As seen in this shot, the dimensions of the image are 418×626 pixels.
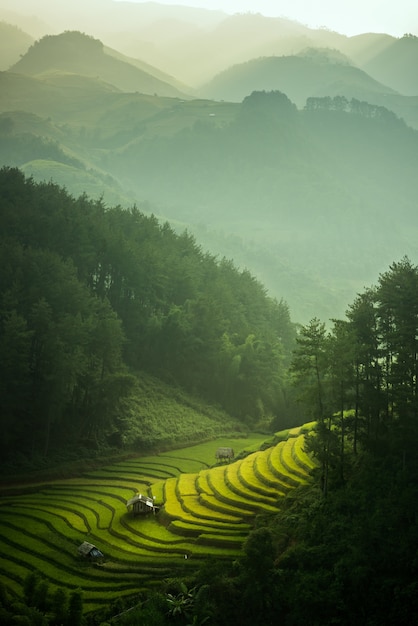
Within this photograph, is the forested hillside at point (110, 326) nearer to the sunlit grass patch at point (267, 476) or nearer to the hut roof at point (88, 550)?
the sunlit grass patch at point (267, 476)

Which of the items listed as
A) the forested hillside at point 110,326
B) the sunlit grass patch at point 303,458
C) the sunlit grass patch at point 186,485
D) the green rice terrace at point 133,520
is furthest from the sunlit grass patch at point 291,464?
the forested hillside at point 110,326

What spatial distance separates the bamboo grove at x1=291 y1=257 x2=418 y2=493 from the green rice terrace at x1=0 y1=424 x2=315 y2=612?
19.9 feet

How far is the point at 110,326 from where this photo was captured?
6700 cm

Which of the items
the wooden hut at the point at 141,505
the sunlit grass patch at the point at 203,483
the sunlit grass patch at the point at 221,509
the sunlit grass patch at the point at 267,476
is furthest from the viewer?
A: the sunlit grass patch at the point at 203,483

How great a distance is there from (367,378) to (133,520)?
19907 millimetres

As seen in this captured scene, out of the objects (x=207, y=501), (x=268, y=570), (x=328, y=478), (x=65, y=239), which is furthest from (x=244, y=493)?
(x=65, y=239)

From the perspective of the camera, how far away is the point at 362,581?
103ft

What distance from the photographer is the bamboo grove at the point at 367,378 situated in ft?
130

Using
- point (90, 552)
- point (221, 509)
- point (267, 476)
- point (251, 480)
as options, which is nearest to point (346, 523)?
point (221, 509)

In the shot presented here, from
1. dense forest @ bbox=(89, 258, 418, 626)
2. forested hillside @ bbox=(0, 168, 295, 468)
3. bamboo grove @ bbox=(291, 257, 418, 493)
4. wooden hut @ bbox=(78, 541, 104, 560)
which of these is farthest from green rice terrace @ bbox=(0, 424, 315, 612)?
forested hillside @ bbox=(0, 168, 295, 468)

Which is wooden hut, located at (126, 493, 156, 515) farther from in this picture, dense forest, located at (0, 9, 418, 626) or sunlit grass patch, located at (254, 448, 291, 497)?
sunlit grass patch, located at (254, 448, 291, 497)

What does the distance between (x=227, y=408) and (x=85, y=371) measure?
27547 mm

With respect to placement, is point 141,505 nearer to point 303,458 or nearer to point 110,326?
point 303,458

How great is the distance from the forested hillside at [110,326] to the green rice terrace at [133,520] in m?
8.12
